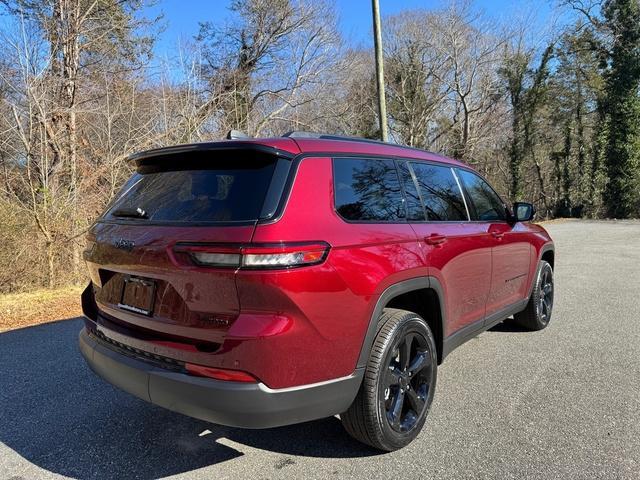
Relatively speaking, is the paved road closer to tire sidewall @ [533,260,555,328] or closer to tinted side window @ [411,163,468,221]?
tire sidewall @ [533,260,555,328]

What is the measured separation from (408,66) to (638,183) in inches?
599

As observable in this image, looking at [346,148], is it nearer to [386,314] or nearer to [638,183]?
[386,314]

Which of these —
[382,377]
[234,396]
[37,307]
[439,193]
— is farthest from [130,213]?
[37,307]

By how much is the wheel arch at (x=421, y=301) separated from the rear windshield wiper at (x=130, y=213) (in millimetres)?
1445

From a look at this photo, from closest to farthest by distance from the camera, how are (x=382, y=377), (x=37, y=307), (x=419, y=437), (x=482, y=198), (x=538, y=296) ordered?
(x=382, y=377) < (x=419, y=437) < (x=482, y=198) < (x=538, y=296) < (x=37, y=307)

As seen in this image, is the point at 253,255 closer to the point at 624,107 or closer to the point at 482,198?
the point at 482,198

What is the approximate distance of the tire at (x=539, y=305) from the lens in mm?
5082

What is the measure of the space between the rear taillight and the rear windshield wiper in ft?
1.84

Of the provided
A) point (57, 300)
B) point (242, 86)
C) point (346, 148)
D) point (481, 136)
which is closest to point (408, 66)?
point (481, 136)

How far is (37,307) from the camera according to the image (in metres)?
6.81

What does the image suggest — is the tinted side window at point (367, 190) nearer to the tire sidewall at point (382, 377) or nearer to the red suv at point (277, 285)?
the red suv at point (277, 285)

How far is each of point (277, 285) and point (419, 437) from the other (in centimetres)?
158

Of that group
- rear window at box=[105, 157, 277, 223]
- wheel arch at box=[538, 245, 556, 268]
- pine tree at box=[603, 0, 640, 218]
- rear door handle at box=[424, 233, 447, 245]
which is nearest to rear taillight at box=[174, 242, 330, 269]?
rear window at box=[105, 157, 277, 223]

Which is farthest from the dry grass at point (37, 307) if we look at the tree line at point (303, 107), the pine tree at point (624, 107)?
the pine tree at point (624, 107)
